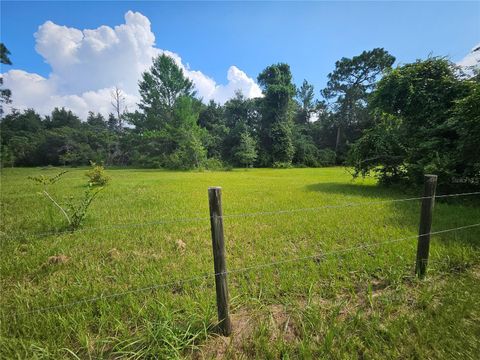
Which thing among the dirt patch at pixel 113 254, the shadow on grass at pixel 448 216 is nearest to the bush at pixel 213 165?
the shadow on grass at pixel 448 216

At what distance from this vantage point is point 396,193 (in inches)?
321

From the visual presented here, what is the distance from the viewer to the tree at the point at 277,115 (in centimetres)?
3316

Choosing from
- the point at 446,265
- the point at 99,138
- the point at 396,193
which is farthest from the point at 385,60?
the point at 99,138

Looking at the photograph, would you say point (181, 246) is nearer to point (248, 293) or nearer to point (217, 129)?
point (248, 293)

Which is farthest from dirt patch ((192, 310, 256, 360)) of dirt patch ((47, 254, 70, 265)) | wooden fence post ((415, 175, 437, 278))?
dirt patch ((47, 254, 70, 265))

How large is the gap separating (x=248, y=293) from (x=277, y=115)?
34.7 metres

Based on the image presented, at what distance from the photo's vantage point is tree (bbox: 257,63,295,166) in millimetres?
33156

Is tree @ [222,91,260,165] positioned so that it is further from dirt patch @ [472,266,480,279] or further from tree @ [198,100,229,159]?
dirt patch @ [472,266,480,279]

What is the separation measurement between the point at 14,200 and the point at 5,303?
7574 mm

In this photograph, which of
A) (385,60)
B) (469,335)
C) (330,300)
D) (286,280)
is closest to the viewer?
(469,335)

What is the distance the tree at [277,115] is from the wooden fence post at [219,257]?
3110cm

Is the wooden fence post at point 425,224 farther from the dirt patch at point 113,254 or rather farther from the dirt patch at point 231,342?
the dirt patch at point 113,254

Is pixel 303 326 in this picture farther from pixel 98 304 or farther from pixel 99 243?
pixel 99 243

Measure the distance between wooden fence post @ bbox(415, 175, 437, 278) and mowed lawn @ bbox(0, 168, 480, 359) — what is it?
0.59 feet
